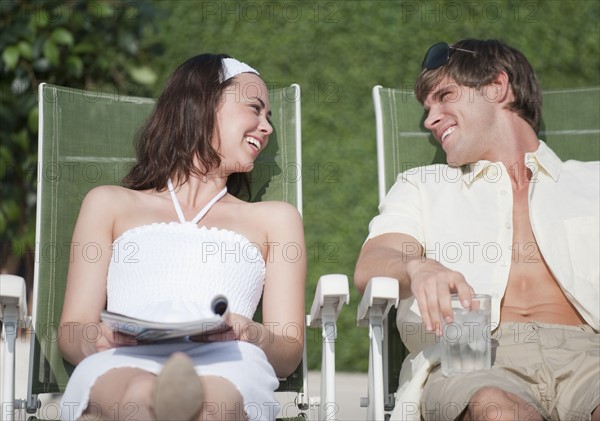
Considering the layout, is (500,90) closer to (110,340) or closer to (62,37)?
(110,340)

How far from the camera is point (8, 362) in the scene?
331cm

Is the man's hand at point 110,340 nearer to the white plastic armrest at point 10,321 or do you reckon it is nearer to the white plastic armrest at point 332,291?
the white plastic armrest at point 10,321

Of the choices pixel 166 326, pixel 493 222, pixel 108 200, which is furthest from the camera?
pixel 493 222

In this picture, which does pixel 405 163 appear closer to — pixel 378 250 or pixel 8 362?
pixel 378 250

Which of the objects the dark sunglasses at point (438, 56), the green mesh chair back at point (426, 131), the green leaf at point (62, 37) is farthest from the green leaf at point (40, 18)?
the dark sunglasses at point (438, 56)

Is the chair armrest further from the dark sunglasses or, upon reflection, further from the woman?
the dark sunglasses

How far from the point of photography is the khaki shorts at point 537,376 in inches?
120

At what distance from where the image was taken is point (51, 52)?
6.12 metres

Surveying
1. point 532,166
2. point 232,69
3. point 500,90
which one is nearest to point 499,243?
point 532,166

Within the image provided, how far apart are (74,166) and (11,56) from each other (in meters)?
2.29

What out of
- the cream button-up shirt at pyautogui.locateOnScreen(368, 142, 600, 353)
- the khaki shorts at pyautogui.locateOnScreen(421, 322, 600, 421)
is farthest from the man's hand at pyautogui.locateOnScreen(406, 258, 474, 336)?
the cream button-up shirt at pyautogui.locateOnScreen(368, 142, 600, 353)

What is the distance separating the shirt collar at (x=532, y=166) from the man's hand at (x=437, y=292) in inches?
28.2

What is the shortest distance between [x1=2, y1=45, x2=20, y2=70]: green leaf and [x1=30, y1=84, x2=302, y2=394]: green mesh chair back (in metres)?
2.06

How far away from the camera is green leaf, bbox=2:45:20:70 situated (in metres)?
6.06
